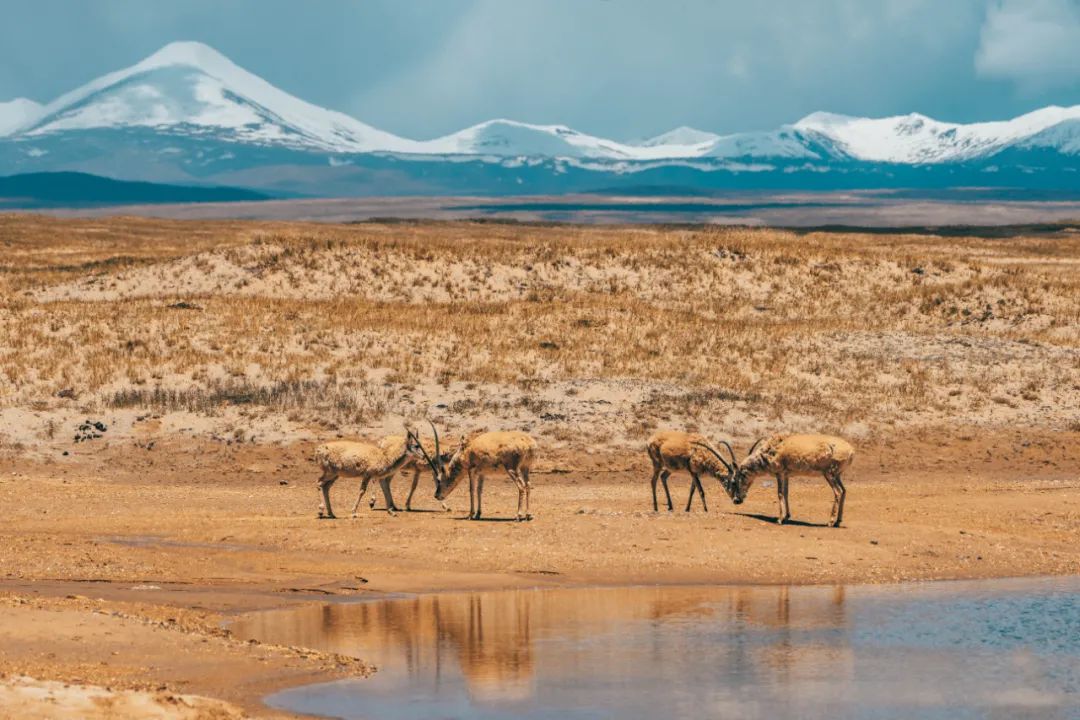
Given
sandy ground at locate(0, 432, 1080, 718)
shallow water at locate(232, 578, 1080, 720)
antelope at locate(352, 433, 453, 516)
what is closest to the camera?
shallow water at locate(232, 578, 1080, 720)

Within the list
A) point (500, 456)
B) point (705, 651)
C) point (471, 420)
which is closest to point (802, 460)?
point (500, 456)

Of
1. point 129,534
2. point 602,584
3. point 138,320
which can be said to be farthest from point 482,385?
point 602,584

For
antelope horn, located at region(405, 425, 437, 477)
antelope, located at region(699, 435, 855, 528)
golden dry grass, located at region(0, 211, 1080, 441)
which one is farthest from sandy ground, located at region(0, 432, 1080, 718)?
golden dry grass, located at region(0, 211, 1080, 441)

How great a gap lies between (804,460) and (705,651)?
857 centimetres

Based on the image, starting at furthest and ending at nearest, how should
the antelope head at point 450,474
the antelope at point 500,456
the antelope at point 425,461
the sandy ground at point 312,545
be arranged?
1. the antelope at point 425,461
2. the antelope head at point 450,474
3. the antelope at point 500,456
4. the sandy ground at point 312,545

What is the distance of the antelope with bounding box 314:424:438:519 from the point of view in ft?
89.8

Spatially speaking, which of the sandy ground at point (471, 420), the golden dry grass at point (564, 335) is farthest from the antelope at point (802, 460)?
the golden dry grass at point (564, 335)

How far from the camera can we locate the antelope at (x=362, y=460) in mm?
27359

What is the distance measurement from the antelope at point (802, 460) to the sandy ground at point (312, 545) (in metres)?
0.61

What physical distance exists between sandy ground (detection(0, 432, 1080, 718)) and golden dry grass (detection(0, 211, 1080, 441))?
3529 mm

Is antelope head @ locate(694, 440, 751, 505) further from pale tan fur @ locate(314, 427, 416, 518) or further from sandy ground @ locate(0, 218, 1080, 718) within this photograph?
pale tan fur @ locate(314, 427, 416, 518)

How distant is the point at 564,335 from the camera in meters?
46.1

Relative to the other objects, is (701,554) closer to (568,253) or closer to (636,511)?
(636,511)

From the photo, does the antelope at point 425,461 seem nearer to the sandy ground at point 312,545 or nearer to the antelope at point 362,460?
the antelope at point 362,460
